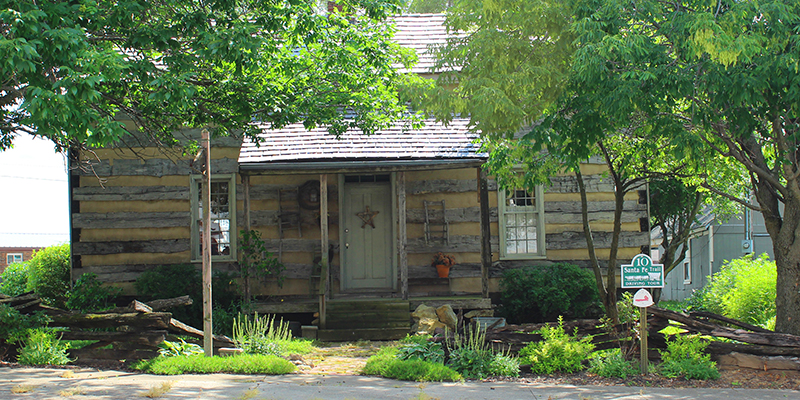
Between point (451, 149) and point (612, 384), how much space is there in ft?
18.0

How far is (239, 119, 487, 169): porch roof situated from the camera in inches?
438

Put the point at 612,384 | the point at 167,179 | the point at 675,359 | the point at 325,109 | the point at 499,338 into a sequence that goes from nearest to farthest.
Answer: the point at 612,384 < the point at 675,359 < the point at 499,338 < the point at 325,109 < the point at 167,179

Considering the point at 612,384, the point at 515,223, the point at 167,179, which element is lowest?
the point at 612,384

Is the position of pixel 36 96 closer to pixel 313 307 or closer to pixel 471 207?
pixel 313 307

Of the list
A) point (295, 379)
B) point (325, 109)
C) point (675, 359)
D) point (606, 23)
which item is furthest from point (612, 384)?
point (325, 109)

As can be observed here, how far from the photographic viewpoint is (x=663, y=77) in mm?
7004

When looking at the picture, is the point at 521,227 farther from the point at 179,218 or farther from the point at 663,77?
the point at 179,218

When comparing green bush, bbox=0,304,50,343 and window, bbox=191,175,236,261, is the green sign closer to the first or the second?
green bush, bbox=0,304,50,343

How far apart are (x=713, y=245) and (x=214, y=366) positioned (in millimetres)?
16690

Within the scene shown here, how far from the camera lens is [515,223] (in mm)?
13141

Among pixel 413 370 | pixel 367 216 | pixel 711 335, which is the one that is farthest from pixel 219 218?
pixel 711 335

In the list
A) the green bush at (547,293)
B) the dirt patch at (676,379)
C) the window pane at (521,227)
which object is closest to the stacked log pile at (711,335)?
the dirt patch at (676,379)

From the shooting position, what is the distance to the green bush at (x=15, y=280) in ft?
48.3

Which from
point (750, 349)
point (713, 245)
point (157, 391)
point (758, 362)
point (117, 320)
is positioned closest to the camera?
point (157, 391)
